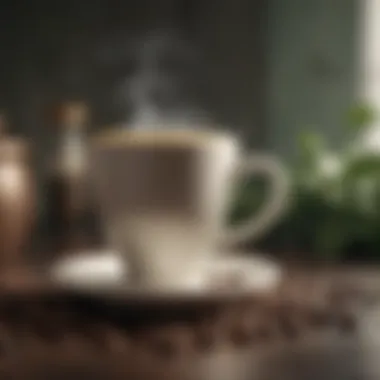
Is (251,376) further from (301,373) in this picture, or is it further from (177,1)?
(177,1)

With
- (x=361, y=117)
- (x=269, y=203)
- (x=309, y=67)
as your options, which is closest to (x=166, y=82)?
(x=309, y=67)

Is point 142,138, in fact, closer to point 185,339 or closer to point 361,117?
point 185,339

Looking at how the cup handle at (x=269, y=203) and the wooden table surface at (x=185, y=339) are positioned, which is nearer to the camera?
the wooden table surface at (x=185, y=339)

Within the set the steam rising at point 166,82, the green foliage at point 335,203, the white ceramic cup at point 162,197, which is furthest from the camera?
the steam rising at point 166,82

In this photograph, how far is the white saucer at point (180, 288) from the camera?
0.49 meters

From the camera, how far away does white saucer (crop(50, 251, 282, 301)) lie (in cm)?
49

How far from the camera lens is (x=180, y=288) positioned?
20.1 inches

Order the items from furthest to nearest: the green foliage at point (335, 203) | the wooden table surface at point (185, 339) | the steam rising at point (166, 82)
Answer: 1. the steam rising at point (166, 82)
2. the green foliage at point (335, 203)
3. the wooden table surface at point (185, 339)

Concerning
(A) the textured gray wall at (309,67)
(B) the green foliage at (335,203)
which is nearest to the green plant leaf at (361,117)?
(B) the green foliage at (335,203)

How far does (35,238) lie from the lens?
3.00 feet

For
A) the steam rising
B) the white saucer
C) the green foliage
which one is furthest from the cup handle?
the steam rising

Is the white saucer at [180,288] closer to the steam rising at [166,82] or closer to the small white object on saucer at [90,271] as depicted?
the small white object on saucer at [90,271]

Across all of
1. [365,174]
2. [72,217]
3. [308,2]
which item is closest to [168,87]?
[308,2]

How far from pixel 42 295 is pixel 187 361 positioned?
0.15 m
